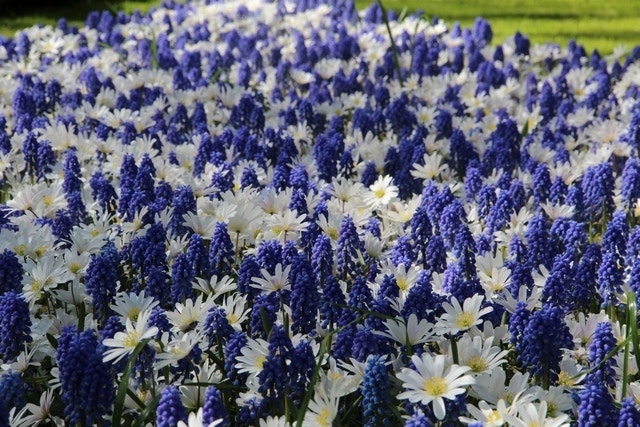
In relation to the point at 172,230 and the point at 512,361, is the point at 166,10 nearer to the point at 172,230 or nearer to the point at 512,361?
the point at 172,230

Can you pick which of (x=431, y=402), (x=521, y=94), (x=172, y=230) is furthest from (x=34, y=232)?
(x=521, y=94)

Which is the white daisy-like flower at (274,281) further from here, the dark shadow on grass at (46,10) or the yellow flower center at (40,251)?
the dark shadow on grass at (46,10)

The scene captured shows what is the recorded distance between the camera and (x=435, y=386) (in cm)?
278

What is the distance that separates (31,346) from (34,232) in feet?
2.81

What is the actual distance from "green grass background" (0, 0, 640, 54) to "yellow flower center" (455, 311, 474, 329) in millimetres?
9185

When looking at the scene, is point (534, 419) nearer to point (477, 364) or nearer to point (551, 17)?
point (477, 364)

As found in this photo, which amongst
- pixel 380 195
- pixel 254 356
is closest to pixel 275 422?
pixel 254 356

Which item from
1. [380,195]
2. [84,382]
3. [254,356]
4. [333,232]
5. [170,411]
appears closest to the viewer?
A: [170,411]

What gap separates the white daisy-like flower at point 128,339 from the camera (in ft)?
9.77

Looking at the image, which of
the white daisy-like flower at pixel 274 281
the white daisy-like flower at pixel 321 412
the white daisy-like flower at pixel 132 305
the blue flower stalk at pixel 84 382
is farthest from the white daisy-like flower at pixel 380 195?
the blue flower stalk at pixel 84 382

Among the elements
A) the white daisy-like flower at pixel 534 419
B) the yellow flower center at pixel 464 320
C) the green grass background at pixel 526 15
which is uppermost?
the white daisy-like flower at pixel 534 419

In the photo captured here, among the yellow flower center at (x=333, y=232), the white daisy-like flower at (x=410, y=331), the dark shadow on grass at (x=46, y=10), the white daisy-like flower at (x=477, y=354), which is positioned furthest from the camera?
the dark shadow on grass at (x=46, y=10)

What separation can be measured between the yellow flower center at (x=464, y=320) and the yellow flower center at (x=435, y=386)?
468 millimetres

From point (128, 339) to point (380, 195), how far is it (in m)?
2.08
